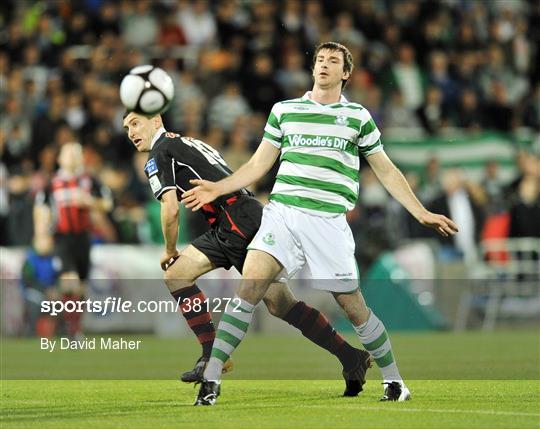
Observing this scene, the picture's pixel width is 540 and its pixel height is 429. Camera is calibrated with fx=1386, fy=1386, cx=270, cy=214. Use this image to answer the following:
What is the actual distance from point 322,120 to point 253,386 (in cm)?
270

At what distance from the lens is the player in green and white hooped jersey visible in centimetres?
908

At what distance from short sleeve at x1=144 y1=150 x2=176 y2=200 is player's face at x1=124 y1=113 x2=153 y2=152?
0.34 m

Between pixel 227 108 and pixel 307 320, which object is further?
pixel 227 108

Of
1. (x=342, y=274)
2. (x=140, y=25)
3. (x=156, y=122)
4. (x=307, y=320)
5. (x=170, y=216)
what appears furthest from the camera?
(x=140, y=25)

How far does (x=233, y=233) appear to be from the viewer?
1006 cm

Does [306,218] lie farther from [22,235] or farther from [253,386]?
[22,235]

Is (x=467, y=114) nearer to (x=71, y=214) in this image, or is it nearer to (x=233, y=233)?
(x=71, y=214)

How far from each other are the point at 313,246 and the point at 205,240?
1.32 meters

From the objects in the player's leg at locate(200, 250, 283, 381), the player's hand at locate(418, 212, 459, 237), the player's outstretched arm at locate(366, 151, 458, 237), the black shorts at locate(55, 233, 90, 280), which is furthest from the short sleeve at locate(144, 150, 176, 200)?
the black shorts at locate(55, 233, 90, 280)

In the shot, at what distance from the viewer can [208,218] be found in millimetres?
10289

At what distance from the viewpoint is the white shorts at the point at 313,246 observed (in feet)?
29.9

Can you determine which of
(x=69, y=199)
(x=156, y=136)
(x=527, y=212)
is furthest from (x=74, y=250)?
(x=156, y=136)

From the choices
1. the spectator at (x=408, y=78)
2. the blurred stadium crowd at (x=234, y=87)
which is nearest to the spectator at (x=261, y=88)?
the blurred stadium crowd at (x=234, y=87)

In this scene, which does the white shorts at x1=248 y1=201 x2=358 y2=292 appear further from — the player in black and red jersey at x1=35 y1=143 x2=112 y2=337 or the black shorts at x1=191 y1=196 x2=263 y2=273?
the player in black and red jersey at x1=35 y1=143 x2=112 y2=337
